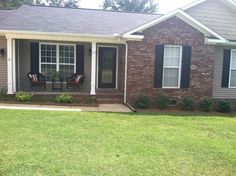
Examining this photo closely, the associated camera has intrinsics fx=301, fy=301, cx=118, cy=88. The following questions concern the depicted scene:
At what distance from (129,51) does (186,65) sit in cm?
258

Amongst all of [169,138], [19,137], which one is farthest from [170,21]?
[19,137]

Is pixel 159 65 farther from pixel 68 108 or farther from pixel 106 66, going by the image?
pixel 68 108

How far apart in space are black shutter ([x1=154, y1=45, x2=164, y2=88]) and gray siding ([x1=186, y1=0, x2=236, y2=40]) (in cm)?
328

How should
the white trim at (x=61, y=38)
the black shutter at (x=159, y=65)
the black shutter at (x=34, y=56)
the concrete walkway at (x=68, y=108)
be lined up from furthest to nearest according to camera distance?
1. the black shutter at (x=34, y=56)
2. the white trim at (x=61, y=38)
3. the black shutter at (x=159, y=65)
4. the concrete walkway at (x=68, y=108)

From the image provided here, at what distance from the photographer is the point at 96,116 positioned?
10.0 metres

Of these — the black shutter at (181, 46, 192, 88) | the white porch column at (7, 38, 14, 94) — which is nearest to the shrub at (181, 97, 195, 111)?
the black shutter at (181, 46, 192, 88)

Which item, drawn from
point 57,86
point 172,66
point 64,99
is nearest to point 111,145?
point 64,99

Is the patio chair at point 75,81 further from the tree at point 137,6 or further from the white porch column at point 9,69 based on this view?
the tree at point 137,6

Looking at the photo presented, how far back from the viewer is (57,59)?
14609mm

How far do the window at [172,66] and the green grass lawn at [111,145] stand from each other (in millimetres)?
3187

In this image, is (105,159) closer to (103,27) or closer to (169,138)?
(169,138)

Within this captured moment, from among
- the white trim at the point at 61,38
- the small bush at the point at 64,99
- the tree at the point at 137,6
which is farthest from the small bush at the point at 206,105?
the tree at the point at 137,6

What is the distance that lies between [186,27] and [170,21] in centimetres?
75

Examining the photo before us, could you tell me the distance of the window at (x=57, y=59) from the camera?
14.5m
